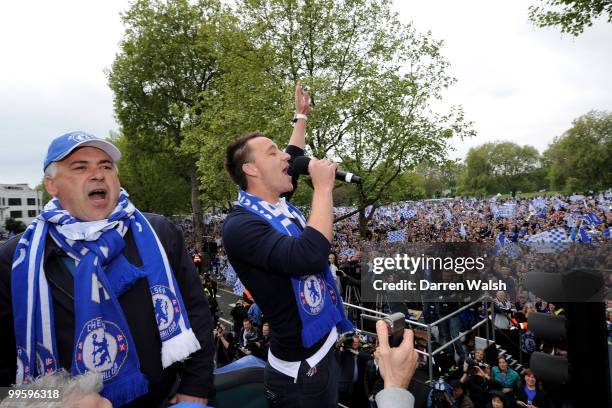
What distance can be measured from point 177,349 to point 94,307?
1.17 ft

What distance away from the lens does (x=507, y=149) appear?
282 ft

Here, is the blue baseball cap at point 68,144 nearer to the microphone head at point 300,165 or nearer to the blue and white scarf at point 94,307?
the blue and white scarf at point 94,307

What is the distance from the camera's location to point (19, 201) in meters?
83.6

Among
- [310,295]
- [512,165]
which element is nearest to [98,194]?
[310,295]

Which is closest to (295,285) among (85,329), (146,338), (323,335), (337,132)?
(323,335)

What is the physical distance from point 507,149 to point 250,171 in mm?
94964

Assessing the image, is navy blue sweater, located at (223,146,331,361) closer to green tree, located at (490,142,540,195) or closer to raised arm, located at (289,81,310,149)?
raised arm, located at (289,81,310,149)

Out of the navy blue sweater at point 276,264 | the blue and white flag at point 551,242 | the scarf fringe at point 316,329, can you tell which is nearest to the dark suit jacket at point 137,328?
the navy blue sweater at point 276,264

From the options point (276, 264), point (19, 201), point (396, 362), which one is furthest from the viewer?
point (19, 201)

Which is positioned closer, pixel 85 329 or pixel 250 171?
pixel 85 329

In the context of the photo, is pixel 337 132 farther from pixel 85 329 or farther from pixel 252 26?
pixel 85 329

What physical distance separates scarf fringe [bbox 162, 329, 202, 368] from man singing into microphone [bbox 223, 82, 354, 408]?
420mm

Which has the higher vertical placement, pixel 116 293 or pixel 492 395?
pixel 116 293

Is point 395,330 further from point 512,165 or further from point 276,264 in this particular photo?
point 512,165
